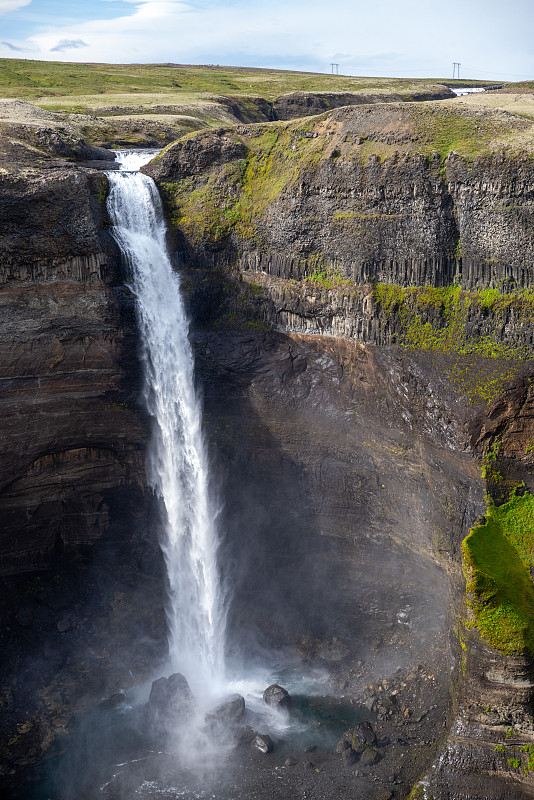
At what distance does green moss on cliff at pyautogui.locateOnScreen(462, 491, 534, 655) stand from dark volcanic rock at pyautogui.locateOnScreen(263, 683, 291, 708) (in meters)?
8.94

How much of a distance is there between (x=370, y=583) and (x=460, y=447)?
822cm

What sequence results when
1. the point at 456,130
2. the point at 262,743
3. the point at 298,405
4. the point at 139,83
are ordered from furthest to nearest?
the point at 139,83
the point at 298,405
the point at 456,130
the point at 262,743

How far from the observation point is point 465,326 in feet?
88.9

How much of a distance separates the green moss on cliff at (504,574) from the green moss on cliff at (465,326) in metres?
4.64

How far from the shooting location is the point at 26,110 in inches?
1527

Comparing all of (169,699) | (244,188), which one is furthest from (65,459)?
(244,188)

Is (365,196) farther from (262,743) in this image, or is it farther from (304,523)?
(262,743)

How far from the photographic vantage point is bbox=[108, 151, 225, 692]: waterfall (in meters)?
31.3

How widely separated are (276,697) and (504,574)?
10694mm

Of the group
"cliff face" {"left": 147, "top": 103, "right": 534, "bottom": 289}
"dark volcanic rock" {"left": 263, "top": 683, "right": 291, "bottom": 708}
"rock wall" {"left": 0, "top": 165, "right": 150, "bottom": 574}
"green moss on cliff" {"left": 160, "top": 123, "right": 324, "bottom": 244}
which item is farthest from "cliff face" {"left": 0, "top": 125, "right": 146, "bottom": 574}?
"dark volcanic rock" {"left": 263, "top": 683, "right": 291, "bottom": 708}

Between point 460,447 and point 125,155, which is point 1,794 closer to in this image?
point 460,447

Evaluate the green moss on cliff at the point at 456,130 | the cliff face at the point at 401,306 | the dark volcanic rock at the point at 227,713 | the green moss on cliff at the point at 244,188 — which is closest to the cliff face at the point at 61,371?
the green moss on cliff at the point at 244,188

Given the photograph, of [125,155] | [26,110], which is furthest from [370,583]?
[26,110]

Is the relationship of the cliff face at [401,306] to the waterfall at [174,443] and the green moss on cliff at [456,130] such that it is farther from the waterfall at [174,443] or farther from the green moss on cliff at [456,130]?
the waterfall at [174,443]
